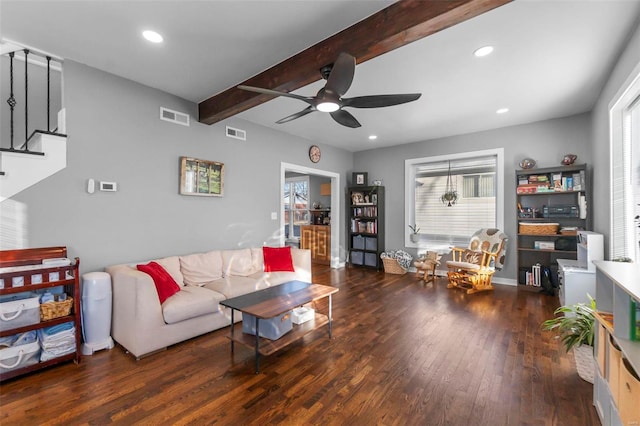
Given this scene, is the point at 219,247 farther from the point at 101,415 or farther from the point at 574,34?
the point at 574,34

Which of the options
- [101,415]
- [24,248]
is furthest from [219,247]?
[101,415]

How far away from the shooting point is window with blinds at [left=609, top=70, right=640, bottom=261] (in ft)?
9.09

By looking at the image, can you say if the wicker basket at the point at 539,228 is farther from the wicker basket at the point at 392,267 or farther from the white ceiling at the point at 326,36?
the wicker basket at the point at 392,267

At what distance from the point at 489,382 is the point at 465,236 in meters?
3.89

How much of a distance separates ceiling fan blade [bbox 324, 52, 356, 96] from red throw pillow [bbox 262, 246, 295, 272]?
8.18 feet

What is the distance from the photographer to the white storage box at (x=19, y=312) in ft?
6.97

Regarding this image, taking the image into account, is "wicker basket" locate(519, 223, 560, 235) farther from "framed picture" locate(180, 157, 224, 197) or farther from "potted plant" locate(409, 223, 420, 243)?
"framed picture" locate(180, 157, 224, 197)

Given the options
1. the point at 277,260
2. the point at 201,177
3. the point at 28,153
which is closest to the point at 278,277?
the point at 277,260

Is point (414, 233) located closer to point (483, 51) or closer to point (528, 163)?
point (528, 163)

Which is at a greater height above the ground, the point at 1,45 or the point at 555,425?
the point at 1,45

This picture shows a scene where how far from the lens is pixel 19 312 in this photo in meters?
2.17

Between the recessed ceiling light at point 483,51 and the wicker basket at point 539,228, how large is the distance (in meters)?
3.09

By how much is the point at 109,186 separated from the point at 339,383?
2994 mm

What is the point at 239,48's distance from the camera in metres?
2.62
